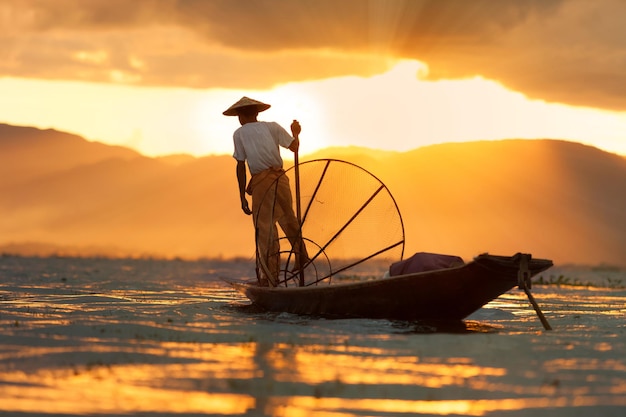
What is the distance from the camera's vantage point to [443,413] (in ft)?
21.4

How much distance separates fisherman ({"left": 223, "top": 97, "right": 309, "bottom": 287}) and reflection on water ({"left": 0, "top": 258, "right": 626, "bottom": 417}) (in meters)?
0.99

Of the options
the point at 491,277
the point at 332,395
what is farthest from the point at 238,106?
the point at 332,395

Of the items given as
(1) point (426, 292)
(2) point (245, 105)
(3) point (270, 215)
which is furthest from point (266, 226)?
(1) point (426, 292)

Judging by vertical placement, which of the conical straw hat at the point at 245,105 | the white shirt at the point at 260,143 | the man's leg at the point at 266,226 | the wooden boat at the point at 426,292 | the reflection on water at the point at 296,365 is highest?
the conical straw hat at the point at 245,105

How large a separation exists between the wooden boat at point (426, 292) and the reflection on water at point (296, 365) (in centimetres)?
21

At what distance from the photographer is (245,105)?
13.9 meters

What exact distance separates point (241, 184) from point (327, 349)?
16.0 ft

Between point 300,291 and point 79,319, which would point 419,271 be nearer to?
point 300,291

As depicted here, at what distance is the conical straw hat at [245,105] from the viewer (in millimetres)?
13969

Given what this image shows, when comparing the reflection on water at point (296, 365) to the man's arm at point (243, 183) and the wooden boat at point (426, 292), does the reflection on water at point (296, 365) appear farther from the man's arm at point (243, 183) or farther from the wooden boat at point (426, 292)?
the man's arm at point (243, 183)

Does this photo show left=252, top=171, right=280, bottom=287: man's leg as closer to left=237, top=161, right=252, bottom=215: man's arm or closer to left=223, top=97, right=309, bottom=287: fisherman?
left=223, top=97, right=309, bottom=287: fisherman

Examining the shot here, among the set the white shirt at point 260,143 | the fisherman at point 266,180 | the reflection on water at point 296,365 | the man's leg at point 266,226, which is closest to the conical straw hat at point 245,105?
the fisherman at point 266,180

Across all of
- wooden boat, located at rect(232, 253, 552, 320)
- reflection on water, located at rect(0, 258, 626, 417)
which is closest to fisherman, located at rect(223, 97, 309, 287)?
reflection on water, located at rect(0, 258, 626, 417)

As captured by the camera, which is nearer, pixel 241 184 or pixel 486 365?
pixel 486 365
